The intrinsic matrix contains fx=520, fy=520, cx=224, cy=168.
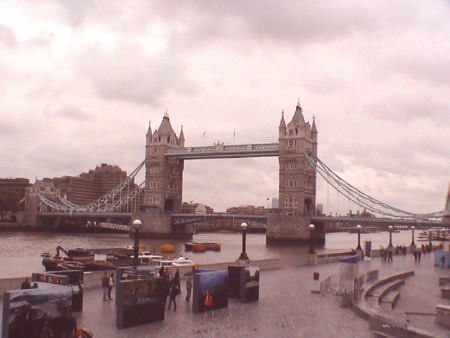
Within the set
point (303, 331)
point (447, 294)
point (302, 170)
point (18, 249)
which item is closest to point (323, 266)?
point (447, 294)

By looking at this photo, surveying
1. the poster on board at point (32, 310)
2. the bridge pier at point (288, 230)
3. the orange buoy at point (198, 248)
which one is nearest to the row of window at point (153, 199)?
the bridge pier at point (288, 230)

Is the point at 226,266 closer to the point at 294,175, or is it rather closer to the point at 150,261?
the point at 150,261

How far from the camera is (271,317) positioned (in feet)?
65.6

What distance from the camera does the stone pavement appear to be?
17500mm

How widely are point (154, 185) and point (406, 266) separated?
7416 centimetres

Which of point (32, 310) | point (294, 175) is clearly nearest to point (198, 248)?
point (294, 175)

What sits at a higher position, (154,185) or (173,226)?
(154,185)

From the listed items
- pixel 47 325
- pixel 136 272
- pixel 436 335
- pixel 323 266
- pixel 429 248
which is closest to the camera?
pixel 47 325

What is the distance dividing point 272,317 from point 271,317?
0.13 ft

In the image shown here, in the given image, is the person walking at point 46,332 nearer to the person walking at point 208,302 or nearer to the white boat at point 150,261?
the person walking at point 208,302

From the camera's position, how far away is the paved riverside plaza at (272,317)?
17.5 meters

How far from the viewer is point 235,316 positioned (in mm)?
20016

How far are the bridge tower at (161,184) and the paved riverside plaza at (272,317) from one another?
77.8 metres

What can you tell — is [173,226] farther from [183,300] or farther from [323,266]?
[183,300]
